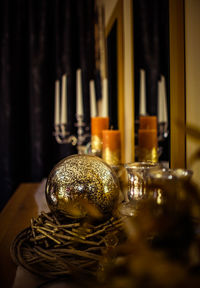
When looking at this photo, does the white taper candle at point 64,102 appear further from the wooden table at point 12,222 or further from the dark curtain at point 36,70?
the wooden table at point 12,222

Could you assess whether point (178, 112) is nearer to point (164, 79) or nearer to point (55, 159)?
point (164, 79)

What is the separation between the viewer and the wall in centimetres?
64

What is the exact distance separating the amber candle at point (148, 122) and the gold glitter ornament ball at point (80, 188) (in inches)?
17.0

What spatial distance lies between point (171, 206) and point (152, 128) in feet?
2.32

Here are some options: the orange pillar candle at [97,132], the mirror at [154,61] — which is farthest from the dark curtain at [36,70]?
the orange pillar candle at [97,132]

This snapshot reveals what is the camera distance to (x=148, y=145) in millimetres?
966

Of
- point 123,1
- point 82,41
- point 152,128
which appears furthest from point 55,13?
point 152,128

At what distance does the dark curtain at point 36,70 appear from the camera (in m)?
2.13

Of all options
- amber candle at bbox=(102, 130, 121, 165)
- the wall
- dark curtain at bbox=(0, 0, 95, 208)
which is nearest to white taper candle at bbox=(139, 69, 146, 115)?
amber candle at bbox=(102, 130, 121, 165)

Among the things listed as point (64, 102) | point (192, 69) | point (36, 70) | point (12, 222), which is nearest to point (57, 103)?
point (64, 102)

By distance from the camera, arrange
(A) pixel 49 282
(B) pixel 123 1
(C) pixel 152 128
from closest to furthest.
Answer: (A) pixel 49 282 < (C) pixel 152 128 < (B) pixel 123 1

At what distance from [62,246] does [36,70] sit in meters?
1.82

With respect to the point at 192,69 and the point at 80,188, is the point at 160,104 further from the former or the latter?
the point at 80,188

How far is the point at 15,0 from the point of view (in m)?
2.13
